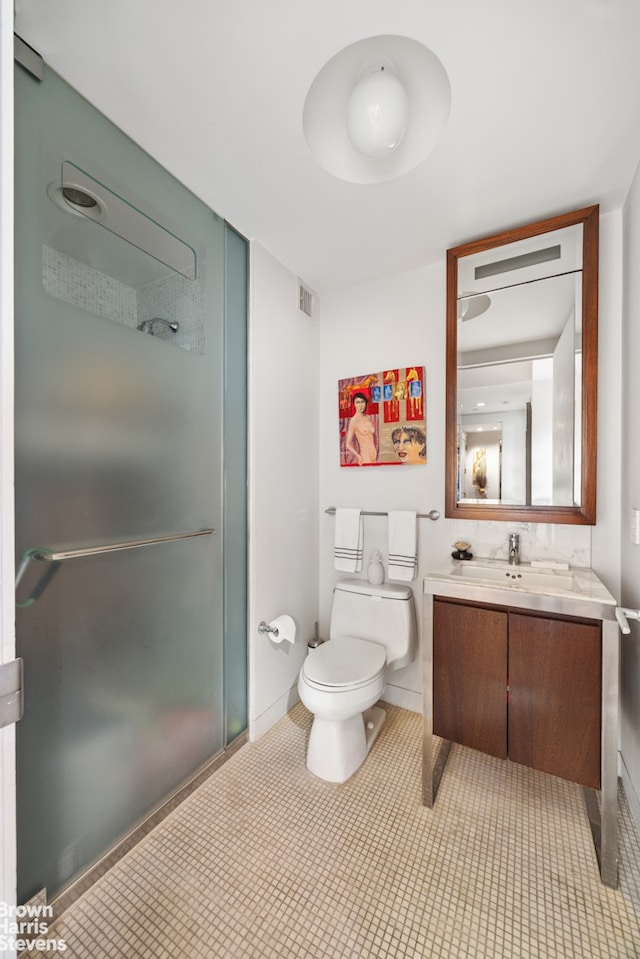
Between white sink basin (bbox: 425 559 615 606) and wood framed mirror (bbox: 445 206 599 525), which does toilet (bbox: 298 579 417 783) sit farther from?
wood framed mirror (bbox: 445 206 599 525)

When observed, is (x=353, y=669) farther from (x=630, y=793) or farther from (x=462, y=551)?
(x=630, y=793)

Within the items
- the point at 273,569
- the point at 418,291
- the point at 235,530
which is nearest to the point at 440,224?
the point at 418,291

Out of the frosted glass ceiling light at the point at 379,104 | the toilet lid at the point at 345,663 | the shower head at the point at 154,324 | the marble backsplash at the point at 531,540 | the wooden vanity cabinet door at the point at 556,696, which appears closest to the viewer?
the frosted glass ceiling light at the point at 379,104

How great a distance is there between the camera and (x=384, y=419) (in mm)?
2234

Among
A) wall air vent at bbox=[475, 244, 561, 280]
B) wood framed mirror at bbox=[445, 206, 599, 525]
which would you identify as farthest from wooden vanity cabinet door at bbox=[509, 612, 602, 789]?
wall air vent at bbox=[475, 244, 561, 280]

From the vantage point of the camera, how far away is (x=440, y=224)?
5.84 ft

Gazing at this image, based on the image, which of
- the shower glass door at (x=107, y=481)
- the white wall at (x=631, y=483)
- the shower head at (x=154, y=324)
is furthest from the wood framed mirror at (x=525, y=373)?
the shower head at (x=154, y=324)

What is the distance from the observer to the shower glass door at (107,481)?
1.09 metres

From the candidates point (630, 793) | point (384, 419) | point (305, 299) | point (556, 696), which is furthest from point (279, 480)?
point (630, 793)

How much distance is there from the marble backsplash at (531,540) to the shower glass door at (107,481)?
1259 mm

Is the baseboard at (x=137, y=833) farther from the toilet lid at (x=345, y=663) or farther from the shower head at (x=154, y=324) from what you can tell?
the shower head at (x=154, y=324)

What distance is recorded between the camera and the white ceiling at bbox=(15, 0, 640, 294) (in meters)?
1.00

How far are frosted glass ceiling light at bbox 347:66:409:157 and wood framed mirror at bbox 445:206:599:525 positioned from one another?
2.82 feet

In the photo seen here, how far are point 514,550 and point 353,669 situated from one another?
93 centimetres
